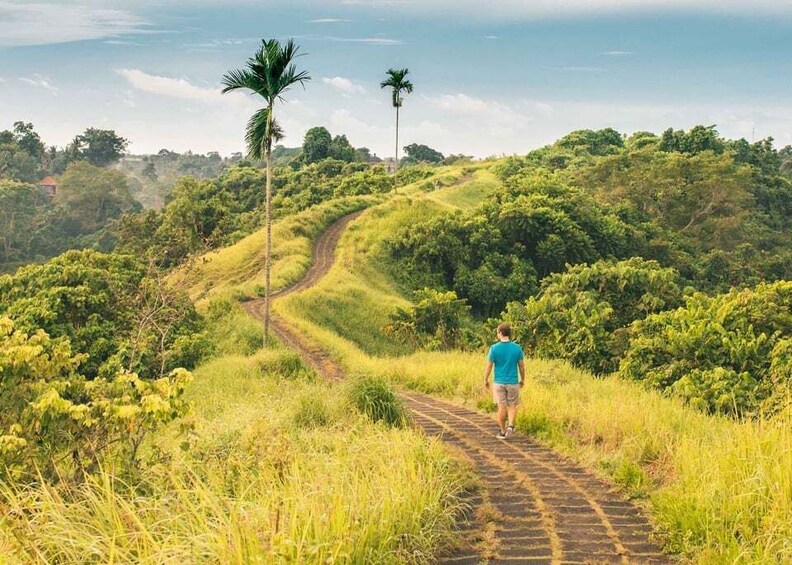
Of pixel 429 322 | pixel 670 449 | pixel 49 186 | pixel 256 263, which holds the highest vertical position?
pixel 49 186

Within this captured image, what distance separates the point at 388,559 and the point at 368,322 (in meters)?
22.6

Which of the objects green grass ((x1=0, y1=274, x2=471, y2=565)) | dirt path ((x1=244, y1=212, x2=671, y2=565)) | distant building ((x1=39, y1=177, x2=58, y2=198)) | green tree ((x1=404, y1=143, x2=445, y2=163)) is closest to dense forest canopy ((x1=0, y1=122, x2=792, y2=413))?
green grass ((x1=0, y1=274, x2=471, y2=565))

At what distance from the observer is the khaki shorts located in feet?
31.8

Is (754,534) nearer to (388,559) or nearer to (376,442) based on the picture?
(388,559)

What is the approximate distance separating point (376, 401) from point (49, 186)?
292 ft

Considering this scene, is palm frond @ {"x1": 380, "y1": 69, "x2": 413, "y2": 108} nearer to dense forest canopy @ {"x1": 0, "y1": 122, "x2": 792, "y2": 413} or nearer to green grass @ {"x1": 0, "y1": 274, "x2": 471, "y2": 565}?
dense forest canopy @ {"x1": 0, "y1": 122, "x2": 792, "y2": 413}

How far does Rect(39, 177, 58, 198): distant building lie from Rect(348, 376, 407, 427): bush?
8465cm

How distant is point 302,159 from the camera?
226 ft

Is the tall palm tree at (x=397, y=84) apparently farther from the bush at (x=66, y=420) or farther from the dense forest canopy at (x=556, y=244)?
the bush at (x=66, y=420)

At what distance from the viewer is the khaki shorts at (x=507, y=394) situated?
9688mm

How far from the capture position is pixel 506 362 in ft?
31.9

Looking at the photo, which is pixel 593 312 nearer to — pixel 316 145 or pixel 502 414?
pixel 502 414

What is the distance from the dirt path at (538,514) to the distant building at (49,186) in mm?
86869

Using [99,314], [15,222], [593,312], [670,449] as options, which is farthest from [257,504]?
[15,222]
